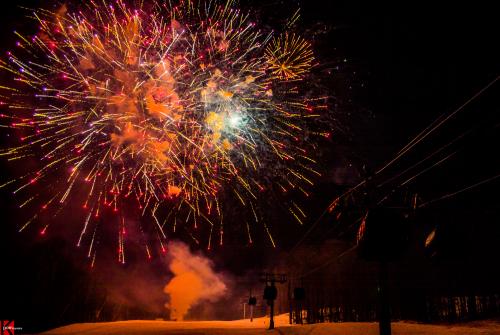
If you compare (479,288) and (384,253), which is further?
(479,288)

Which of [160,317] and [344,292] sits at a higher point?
[344,292]

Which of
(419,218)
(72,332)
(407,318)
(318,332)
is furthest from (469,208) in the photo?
(72,332)

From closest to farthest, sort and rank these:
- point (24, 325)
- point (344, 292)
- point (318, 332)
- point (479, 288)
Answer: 1. point (479, 288)
2. point (318, 332)
3. point (344, 292)
4. point (24, 325)

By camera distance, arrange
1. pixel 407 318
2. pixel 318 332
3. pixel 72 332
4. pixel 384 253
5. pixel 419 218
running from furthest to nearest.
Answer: pixel 72 332
pixel 407 318
pixel 318 332
pixel 419 218
pixel 384 253

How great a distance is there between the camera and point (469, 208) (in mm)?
8555

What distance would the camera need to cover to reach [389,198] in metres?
9.07

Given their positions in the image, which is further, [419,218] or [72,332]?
[72,332]

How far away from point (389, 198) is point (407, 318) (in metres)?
12.9

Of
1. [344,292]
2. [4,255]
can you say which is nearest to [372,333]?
[344,292]

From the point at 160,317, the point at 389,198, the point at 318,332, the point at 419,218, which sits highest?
the point at 389,198

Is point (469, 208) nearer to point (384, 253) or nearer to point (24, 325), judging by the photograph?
point (384, 253)

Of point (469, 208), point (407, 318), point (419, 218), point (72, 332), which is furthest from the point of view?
point (72, 332)

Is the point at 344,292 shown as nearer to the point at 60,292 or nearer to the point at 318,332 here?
the point at 318,332

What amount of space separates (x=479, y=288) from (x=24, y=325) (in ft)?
109
